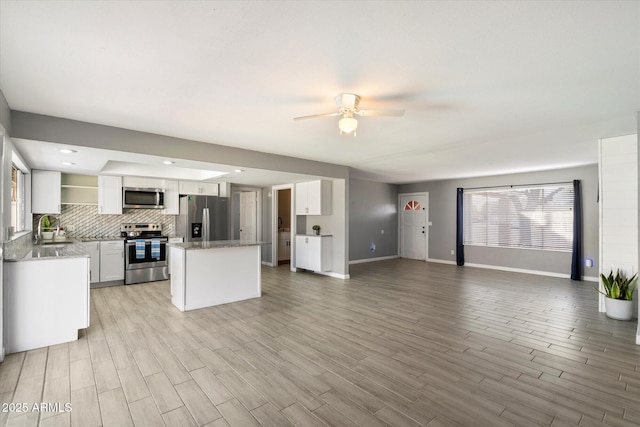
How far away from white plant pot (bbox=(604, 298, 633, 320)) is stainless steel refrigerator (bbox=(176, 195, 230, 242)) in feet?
22.5

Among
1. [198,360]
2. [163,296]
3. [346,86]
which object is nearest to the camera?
[346,86]

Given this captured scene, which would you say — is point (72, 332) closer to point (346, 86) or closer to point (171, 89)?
point (171, 89)

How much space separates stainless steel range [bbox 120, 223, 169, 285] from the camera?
6004 mm

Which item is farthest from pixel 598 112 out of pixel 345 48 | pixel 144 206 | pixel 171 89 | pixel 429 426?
pixel 144 206

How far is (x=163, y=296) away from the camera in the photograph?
514 cm

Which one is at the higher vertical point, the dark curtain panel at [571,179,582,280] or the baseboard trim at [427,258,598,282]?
the dark curtain panel at [571,179,582,280]

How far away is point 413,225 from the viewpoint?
9602 millimetres

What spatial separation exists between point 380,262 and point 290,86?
281 inches

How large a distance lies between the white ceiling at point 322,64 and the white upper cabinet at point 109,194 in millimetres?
2596

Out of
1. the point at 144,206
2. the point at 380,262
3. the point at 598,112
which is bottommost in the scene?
the point at 380,262

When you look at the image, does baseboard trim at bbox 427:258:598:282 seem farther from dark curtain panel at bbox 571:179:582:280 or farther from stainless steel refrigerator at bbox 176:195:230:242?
stainless steel refrigerator at bbox 176:195:230:242

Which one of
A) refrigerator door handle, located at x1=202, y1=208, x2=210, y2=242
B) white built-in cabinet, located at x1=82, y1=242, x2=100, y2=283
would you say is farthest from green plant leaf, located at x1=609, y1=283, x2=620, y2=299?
white built-in cabinet, located at x1=82, y1=242, x2=100, y2=283

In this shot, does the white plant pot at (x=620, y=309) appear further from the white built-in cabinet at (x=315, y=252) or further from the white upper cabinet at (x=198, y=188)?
the white upper cabinet at (x=198, y=188)

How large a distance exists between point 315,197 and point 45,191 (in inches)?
197
